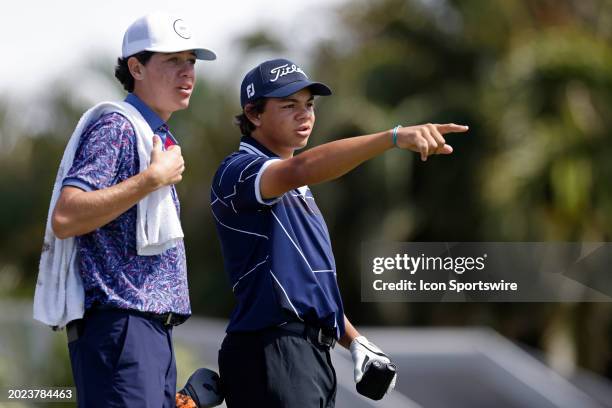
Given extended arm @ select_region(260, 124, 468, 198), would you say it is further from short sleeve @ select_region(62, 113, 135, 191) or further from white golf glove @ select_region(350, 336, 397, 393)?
white golf glove @ select_region(350, 336, 397, 393)

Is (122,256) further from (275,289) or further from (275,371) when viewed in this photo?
(275,371)

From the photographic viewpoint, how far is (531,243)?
12.6 m

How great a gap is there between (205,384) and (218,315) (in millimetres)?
11980

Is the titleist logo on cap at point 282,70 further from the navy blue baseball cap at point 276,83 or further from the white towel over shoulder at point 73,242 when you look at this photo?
the white towel over shoulder at point 73,242

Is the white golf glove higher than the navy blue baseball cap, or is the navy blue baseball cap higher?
the navy blue baseball cap

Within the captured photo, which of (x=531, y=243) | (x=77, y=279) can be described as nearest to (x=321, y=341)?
(x=77, y=279)

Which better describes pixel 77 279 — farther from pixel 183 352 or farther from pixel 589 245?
pixel 589 245

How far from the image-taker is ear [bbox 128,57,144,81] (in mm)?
3658

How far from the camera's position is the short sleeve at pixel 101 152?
334 centimetres

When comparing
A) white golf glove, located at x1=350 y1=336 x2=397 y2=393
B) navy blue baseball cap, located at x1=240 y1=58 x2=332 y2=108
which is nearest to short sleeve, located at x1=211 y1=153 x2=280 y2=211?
navy blue baseball cap, located at x1=240 y1=58 x2=332 y2=108

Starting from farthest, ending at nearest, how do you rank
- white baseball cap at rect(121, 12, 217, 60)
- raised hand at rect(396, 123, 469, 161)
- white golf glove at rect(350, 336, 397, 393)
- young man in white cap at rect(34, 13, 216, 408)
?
white golf glove at rect(350, 336, 397, 393), white baseball cap at rect(121, 12, 217, 60), young man in white cap at rect(34, 13, 216, 408), raised hand at rect(396, 123, 469, 161)

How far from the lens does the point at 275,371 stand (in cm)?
368

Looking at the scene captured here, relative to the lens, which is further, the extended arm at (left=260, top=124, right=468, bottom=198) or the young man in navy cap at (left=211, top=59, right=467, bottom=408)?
the young man in navy cap at (left=211, top=59, right=467, bottom=408)

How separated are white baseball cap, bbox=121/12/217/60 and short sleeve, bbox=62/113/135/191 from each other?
0.95 feet
